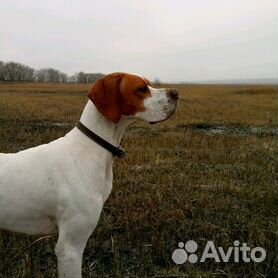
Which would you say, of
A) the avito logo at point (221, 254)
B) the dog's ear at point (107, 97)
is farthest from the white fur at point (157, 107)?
the avito logo at point (221, 254)

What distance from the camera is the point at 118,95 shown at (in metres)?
4.05

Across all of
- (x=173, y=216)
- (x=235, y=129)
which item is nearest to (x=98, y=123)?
(x=173, y=216)

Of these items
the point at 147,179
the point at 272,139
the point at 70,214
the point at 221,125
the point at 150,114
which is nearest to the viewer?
the point at 70,214

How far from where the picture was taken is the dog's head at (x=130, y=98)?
3994 millimetres

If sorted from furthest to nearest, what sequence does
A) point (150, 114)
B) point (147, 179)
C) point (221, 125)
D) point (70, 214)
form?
point (221, 125), point (147, 179), point (150, 114), point (70, 214)

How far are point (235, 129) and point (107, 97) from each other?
47.4ft

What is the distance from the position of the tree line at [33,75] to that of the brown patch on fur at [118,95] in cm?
12036

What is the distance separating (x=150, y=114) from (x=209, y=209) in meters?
3.02

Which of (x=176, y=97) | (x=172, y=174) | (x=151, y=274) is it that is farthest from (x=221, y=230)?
(x=172, y=174)

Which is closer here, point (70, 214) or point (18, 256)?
point (70, 214)

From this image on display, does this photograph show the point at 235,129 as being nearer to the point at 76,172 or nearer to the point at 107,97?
the point at 107,97

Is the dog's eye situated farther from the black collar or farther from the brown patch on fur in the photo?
the black collar

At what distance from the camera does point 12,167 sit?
3920 mm

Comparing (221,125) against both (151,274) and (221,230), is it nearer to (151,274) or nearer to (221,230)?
(221,230)
